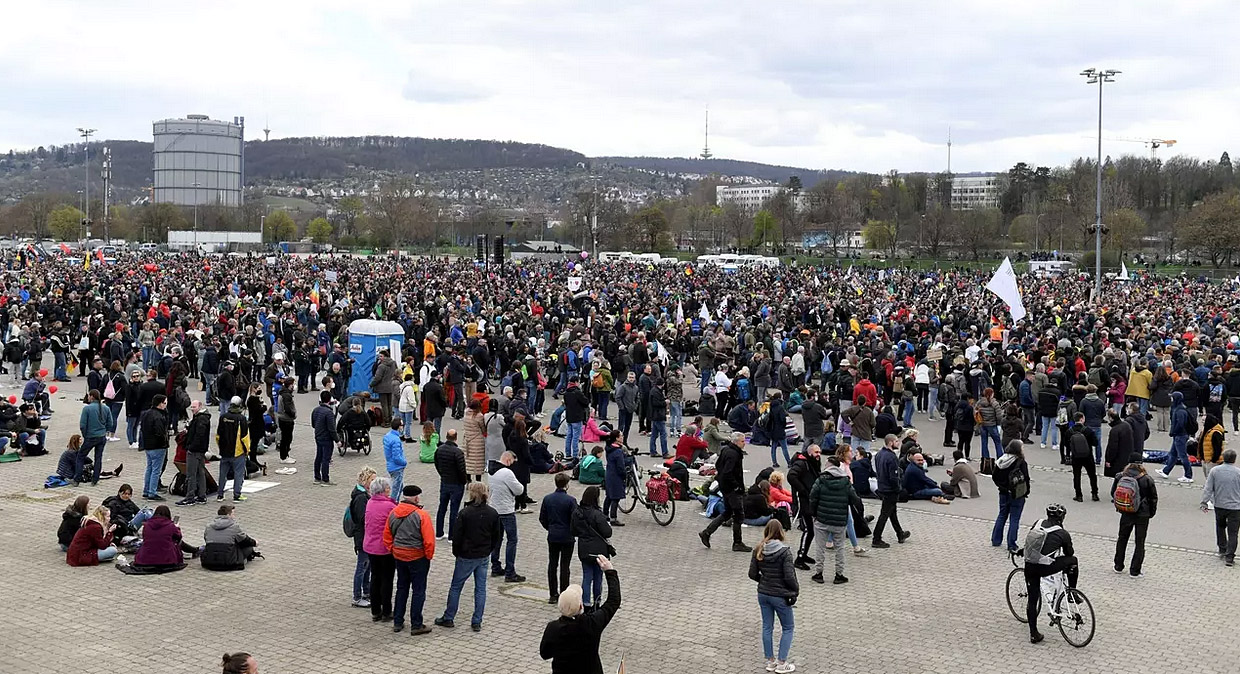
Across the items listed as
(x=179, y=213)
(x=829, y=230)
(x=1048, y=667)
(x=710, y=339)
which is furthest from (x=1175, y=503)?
(x=179, y=213)

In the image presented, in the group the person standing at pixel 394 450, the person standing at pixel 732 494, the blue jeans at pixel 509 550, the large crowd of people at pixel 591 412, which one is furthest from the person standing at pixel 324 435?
the person standing at pixel 732 494

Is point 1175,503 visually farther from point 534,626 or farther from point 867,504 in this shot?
point 534,626

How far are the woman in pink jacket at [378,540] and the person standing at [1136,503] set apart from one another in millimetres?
7431

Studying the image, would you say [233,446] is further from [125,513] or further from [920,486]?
[920,486]

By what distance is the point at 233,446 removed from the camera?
1427 cm

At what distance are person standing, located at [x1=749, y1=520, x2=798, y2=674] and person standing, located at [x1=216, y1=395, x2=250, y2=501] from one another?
7.74 m

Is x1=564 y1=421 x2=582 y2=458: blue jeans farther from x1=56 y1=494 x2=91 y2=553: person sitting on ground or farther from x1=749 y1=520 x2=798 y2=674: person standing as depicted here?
x1=749 y1=520 x2=798 y2=674: person standing

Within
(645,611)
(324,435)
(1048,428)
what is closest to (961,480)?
(1048,428)

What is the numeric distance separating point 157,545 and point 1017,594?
8495 mm

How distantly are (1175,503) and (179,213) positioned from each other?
140317mm

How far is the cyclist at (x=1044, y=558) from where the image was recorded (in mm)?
9703

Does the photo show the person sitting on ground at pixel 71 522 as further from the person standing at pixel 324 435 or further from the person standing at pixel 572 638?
the person standing at pixel 572 638

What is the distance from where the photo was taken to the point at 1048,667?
9.34 metres

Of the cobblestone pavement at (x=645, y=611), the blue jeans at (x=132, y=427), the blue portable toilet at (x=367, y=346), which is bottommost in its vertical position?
the cobblestone pavement at (x=645, y=611)
